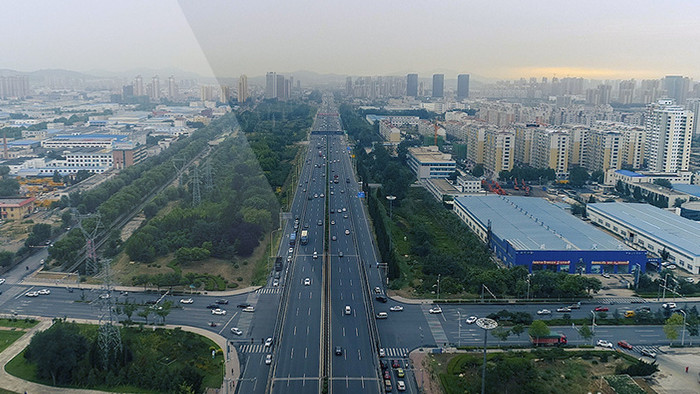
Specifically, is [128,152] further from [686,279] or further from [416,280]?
[686,279]

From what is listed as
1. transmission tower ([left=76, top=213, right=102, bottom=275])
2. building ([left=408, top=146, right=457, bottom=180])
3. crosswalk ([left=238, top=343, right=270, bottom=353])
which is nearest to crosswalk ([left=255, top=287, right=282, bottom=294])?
crosswalk ([left=238, top=343, right=270, bottom=353])

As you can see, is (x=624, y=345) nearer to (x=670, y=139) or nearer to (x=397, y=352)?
(x=397, y=352)

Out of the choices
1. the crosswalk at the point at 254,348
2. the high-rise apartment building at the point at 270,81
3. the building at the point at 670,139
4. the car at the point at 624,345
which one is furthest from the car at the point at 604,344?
the building at the point at 670,139

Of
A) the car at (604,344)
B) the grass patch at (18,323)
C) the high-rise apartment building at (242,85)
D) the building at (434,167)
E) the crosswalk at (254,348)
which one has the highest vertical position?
the high-rise apartment building at (242,85)

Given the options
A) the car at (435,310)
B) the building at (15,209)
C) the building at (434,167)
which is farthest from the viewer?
the building at (434,167)

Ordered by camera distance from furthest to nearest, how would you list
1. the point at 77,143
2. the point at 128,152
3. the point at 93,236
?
the point at 77,143
the point at 128,152
the point at 93,236

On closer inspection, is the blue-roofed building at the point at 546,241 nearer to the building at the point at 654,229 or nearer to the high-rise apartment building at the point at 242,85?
the building at the point at 654,229

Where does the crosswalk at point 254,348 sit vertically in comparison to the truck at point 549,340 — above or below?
below

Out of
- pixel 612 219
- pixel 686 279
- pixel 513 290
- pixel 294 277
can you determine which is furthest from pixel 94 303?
pixel 612 219
